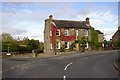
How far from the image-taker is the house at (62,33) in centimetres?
5927

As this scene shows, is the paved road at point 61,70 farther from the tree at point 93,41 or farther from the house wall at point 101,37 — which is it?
the house wall at point 101,37

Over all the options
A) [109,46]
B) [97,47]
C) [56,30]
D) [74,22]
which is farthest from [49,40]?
[109,46]

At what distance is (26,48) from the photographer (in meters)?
61.7

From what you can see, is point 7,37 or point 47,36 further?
point 7,37

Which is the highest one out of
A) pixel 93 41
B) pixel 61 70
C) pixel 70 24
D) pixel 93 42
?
pixel 70 24

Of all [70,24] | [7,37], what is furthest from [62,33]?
[7,37]

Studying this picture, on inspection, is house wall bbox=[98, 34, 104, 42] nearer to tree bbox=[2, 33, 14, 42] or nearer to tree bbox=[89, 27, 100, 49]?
tree bbox=[89, 27, 100, 49]

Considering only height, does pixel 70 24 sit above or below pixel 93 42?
above

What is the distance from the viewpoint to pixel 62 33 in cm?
5975

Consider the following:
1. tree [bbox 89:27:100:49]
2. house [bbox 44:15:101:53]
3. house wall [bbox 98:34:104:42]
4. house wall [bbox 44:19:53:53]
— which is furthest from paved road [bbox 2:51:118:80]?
house wall [bbox 98:34:104:42]

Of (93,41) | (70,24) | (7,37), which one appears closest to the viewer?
(70,24)

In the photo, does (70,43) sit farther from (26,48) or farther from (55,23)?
(26,48)

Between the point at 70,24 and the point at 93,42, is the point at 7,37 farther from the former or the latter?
the point at 93,42

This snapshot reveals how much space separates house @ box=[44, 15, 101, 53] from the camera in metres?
59.3
